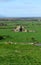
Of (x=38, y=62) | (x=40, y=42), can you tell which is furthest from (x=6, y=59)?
(x=40, y=42)

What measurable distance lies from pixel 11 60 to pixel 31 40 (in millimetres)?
21418

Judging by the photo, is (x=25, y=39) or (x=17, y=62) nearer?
(x=17, y=62)

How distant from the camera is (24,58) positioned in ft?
74.9

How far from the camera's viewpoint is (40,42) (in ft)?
135

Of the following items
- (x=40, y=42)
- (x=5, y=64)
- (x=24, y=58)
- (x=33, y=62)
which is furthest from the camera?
(x=40, y=42)

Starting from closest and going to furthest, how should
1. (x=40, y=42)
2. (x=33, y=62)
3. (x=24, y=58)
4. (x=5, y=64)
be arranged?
(x=5, y=64) → (x=33, y=62) → (x=24, y=58) → (x=40, y=42)

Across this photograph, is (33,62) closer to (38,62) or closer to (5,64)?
(38,62)

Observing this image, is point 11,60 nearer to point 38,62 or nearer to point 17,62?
point 17,62

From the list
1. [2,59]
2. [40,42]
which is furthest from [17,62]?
[40,42]

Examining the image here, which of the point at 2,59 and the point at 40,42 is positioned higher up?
the point at 2,59

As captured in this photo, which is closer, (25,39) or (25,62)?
(25,62)

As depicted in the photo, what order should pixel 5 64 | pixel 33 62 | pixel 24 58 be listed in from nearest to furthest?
pixel 5 64 < pixel 33 62 < pixel 24 58

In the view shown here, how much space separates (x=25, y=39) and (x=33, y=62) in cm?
2221

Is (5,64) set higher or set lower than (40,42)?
higher
